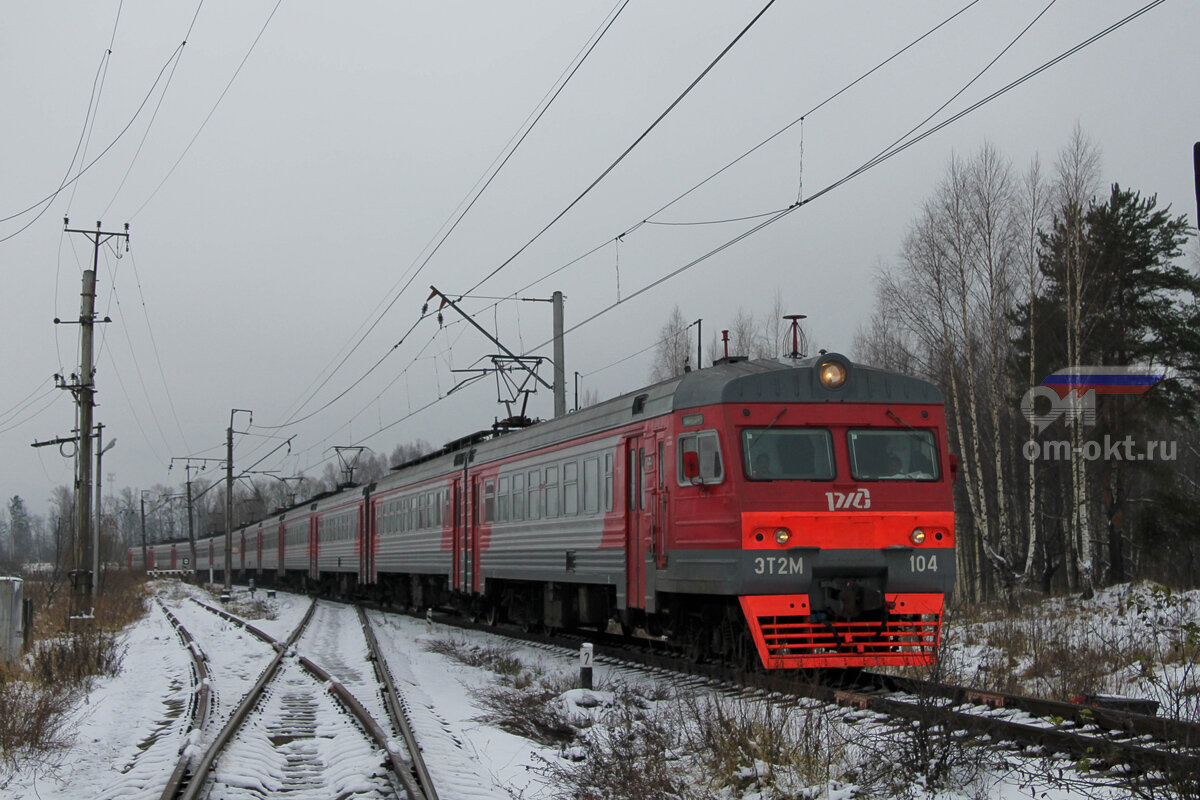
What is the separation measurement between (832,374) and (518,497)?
7.08m

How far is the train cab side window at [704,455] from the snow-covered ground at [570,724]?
1.92 metres

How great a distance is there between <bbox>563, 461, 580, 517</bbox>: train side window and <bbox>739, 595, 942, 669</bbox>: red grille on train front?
451 centimetres

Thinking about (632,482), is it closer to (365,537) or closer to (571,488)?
(571,488)

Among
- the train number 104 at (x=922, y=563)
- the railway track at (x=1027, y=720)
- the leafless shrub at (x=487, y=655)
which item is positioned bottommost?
the leafless shrub at (x=487, y=655)

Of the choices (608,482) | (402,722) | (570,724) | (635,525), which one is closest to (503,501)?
(608,482)

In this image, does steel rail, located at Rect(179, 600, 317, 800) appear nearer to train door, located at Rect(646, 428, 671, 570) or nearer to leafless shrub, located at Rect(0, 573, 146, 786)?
leafless shrub, located at Rect(0, 573, 146, 786)

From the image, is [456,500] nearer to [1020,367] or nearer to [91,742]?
[91,742]

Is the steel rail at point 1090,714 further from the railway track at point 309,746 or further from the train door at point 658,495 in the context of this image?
the train door at point 658,495

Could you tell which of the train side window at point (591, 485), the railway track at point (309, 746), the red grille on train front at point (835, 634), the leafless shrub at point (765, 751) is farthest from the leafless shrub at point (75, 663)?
the leafless shrub at point (765, 751)

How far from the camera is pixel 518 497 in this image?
17188 millimetres

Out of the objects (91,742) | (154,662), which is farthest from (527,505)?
(91,742)

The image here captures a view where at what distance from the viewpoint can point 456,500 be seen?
68.8 feet

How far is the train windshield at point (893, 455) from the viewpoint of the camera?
36.3 ft

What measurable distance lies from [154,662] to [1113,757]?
43.2 feet
